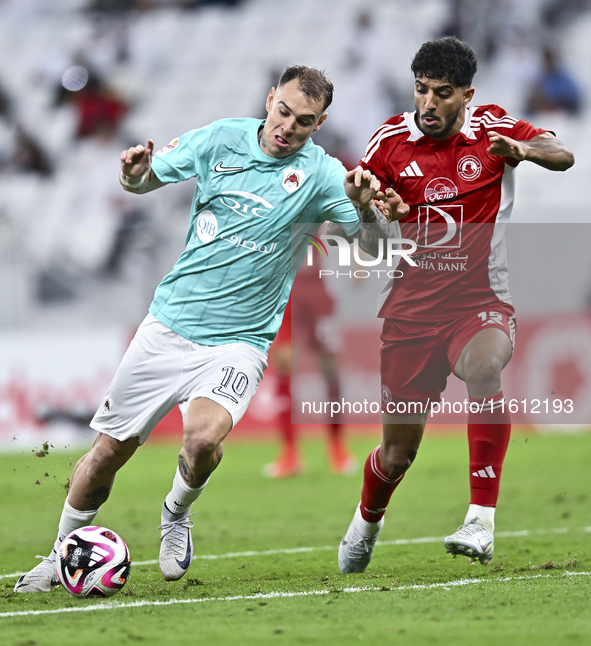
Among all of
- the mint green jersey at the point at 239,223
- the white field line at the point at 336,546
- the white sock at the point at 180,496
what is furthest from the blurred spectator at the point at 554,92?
the white sock at the point at 180,496

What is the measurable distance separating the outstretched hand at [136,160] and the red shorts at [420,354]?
1508 mm

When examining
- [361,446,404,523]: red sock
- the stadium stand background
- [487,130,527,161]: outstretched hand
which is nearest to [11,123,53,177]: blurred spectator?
the stadium stand background

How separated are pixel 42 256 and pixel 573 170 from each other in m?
8.35

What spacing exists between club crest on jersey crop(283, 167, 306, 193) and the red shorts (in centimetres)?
90

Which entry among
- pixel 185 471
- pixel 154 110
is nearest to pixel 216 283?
pixel 185 471

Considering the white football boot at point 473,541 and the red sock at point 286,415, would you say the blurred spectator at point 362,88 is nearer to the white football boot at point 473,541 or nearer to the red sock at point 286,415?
the red sock at point 286,415

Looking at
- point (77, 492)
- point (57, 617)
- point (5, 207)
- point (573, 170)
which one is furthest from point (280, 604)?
point (5, 207)

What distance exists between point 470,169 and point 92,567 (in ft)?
8.64

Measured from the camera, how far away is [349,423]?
1238 cm

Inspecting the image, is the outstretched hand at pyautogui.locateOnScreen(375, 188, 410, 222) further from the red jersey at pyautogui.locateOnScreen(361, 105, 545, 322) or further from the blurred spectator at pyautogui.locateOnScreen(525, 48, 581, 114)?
the blurred spectator at pyautogui.locateOnScreen(525, 48, 581, 114)

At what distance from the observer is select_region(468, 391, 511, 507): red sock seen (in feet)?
14.7

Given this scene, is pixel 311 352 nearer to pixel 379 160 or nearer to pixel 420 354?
pixel 420 354

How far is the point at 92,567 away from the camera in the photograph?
4.06 m

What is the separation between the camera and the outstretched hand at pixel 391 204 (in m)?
4.39
